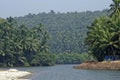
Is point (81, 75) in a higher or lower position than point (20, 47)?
lower

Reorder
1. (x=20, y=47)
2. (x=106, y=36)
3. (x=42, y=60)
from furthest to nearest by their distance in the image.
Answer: (x=42, y=60)
(x=20, y=47)
(x=106, y=36)

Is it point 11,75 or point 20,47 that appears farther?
point 20,47

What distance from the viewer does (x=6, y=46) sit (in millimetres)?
155000

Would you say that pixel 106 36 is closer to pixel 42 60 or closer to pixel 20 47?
pixel 20 47

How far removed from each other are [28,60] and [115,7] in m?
69.7

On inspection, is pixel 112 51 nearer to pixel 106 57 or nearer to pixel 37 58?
pixel 106 57

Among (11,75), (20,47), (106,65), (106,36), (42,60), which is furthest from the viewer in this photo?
(42,60)

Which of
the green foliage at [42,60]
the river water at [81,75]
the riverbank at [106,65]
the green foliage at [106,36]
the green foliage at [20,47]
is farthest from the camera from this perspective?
the green foliage at [42,60]

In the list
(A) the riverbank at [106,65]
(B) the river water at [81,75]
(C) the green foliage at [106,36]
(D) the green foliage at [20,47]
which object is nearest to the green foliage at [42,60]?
(D) the green foliage at [20,47]

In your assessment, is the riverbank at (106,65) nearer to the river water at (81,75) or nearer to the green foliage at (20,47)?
the river water at (81,75)

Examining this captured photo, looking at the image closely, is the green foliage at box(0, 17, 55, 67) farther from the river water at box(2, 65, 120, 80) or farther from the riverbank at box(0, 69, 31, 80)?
the riverbank at box(0, 69, 31, 80)

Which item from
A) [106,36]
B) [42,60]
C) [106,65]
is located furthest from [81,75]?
[42,60]

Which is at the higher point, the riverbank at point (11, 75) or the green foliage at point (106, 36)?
the green foliage at point (106, 36)

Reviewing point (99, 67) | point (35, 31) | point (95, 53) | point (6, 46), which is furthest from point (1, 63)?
point (99, 67)
